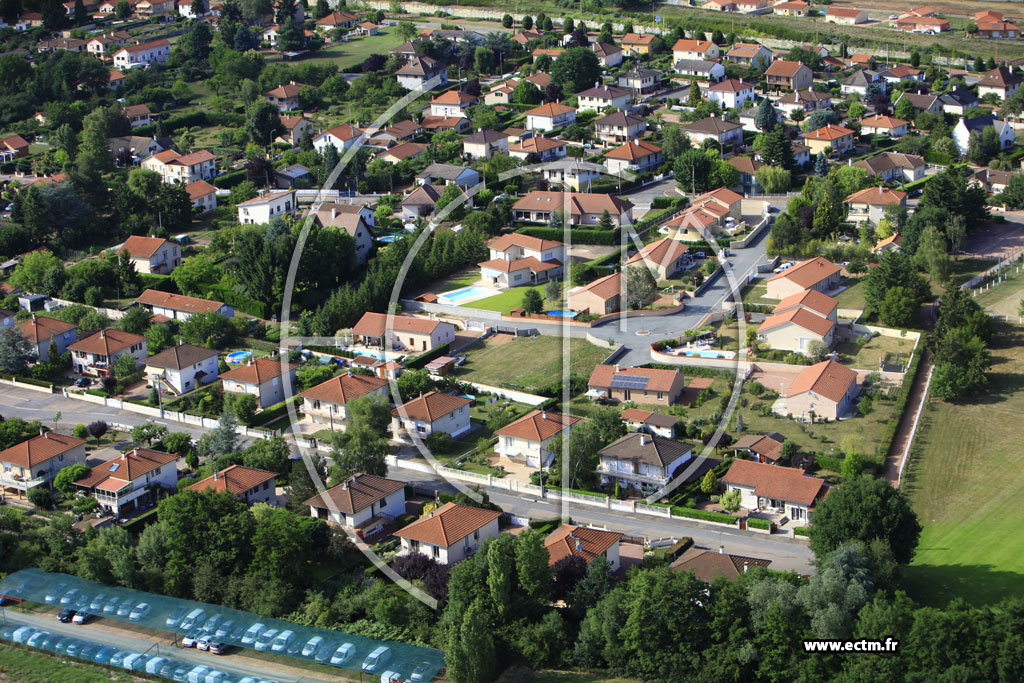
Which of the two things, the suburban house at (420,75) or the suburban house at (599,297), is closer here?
the suburban house at (599,297)

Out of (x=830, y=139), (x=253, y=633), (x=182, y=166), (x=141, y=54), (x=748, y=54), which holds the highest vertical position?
(x=748, y=54)

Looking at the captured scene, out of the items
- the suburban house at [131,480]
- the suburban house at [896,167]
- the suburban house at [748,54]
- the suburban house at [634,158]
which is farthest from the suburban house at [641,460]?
the suburban house at [748,54]

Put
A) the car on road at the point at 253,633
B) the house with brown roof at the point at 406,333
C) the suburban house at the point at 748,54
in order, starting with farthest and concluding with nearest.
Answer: the suburban house at the point at 748,54 → the house with brown roof at the point at 406,333 → the car on road at the point at 253,633

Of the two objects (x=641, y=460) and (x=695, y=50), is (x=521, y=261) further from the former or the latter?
(x=695, y=50)

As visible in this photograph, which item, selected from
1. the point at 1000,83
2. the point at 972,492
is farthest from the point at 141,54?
the point at 972,492

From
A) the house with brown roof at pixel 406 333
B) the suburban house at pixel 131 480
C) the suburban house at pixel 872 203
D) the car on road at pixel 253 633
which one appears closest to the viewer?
the car on road at pixel 253 633

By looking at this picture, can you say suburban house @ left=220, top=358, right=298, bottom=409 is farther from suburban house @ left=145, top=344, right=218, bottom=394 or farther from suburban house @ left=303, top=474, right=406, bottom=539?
suburban house @ left=303, top=474, right=406, bottom=539

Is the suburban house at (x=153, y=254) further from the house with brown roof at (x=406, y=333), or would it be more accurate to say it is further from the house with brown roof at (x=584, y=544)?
the house with brown roof at (x=584, y=544)
